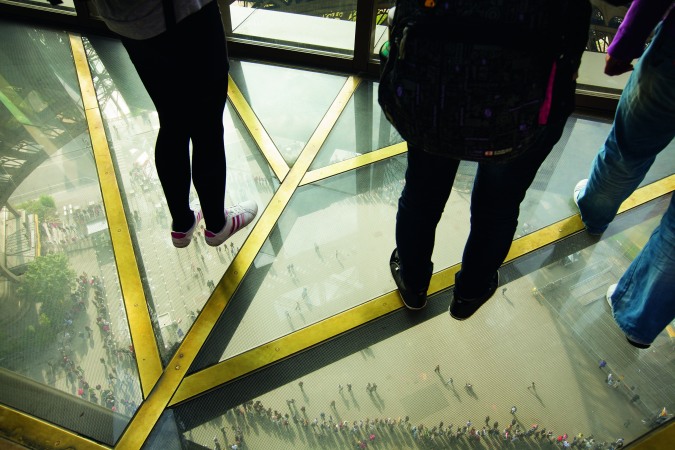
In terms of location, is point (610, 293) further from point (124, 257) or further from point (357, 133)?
point (124, 257)

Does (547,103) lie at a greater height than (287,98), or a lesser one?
greater

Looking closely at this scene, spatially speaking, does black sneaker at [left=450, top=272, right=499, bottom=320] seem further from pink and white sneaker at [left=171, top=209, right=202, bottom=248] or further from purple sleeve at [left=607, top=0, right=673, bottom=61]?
pink and white sneaker at [left=171, top=209, right=202, bottom=248]

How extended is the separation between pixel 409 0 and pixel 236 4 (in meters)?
1.95

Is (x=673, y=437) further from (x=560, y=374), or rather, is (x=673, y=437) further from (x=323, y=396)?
(x=323, y=396)

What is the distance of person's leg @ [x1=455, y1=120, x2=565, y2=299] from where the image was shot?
0.94m

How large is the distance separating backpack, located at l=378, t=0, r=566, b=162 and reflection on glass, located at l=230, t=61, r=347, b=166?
3.78 feet

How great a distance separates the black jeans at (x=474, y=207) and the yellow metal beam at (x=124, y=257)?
812mm

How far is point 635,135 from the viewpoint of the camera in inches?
53.1

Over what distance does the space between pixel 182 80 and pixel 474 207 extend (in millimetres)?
772

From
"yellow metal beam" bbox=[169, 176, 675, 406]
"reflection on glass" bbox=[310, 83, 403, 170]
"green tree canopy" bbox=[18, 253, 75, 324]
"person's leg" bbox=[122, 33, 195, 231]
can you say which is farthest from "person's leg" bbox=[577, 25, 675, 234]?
"green tree canopy" bbox=[18, 253, 75, 324]

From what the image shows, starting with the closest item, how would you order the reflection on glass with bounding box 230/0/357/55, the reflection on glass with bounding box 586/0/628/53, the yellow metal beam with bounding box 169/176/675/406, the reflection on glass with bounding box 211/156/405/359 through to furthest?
the yellow metal beam with bounding box 169/176/675/406
the reflection on glass with bounding box 211/156/405/359
the reflection on glass with bounding box 586/0/628/53
the reflection on glass with bounding box 230/0/357/55

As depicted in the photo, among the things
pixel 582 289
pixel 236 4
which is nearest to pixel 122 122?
pixel 236 4

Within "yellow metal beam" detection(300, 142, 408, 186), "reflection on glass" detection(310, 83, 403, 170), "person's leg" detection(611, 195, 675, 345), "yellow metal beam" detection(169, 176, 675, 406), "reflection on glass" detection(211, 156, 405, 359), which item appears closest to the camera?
"person's leg" detection(611, 195, 675, 345)

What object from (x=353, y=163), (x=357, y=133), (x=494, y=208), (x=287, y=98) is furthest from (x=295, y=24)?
(x=494, y=208)
